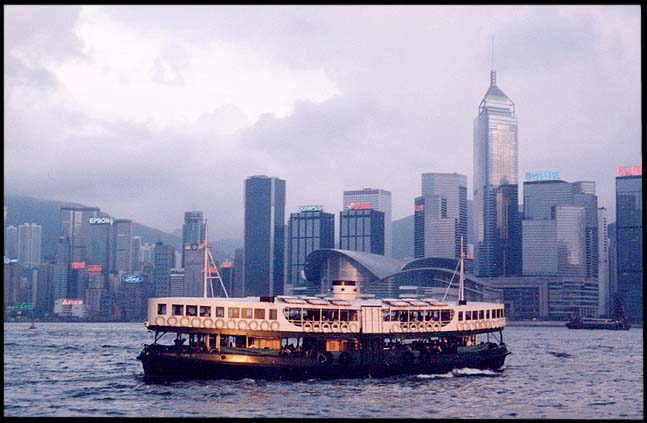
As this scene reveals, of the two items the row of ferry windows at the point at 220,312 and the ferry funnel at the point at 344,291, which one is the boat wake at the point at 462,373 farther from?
the row of ferry windows at the point at 220,312

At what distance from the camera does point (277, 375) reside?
186 feet

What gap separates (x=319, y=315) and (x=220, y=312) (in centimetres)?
709

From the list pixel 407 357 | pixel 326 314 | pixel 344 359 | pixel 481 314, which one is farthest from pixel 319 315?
pixel 481 314

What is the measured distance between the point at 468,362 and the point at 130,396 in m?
26.9

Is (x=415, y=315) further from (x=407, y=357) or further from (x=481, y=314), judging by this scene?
(x=481, y=314)

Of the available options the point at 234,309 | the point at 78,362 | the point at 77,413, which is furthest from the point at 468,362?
the point at 78,362

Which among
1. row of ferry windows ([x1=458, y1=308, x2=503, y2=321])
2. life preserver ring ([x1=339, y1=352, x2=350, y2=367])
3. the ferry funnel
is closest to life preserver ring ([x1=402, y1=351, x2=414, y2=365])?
life preserver ring ([x1=339, y1=352, x2=350, y2=367])

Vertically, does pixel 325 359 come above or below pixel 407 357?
above

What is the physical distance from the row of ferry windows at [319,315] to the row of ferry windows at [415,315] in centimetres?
279

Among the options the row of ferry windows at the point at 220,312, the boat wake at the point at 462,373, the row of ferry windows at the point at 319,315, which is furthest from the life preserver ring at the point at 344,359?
the boat wake at the point at 462,373

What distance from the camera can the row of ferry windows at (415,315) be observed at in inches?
2419

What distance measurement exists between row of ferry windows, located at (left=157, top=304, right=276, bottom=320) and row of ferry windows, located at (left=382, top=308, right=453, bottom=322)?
913 centimetres

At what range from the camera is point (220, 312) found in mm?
56438

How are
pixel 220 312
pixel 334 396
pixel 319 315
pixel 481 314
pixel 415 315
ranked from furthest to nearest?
pixel 481 314
pixel 415 315
pixel 319 315
pixel 220 312
pixel 334 396
